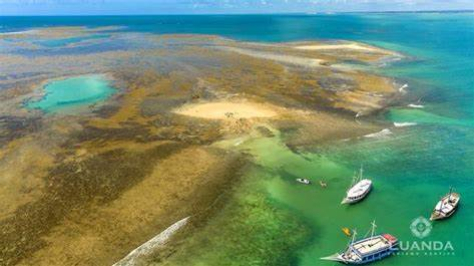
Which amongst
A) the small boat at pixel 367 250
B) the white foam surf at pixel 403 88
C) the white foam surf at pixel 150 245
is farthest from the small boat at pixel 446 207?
the white foam surf at pixel 403 88

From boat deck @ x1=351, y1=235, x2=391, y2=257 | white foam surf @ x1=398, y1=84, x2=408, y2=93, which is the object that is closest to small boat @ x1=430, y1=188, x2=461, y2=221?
boat deck @ x1=351, y1=235, x2=391, y2=257

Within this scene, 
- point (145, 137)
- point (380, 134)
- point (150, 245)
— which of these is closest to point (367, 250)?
point (150, 245)

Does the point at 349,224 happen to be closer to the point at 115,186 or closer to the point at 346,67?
the point at 115,186

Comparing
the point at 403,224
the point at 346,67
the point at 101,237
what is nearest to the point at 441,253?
the point at 403,224

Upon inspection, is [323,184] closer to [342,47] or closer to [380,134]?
[380,134]

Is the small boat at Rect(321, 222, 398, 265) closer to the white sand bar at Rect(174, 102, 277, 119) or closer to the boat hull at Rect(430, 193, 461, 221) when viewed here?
the boat hull at Rect(430, 193, 461, 221)

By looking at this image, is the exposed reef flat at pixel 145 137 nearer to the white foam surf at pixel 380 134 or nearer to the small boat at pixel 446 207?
the white foam surf at pixel 380 134
